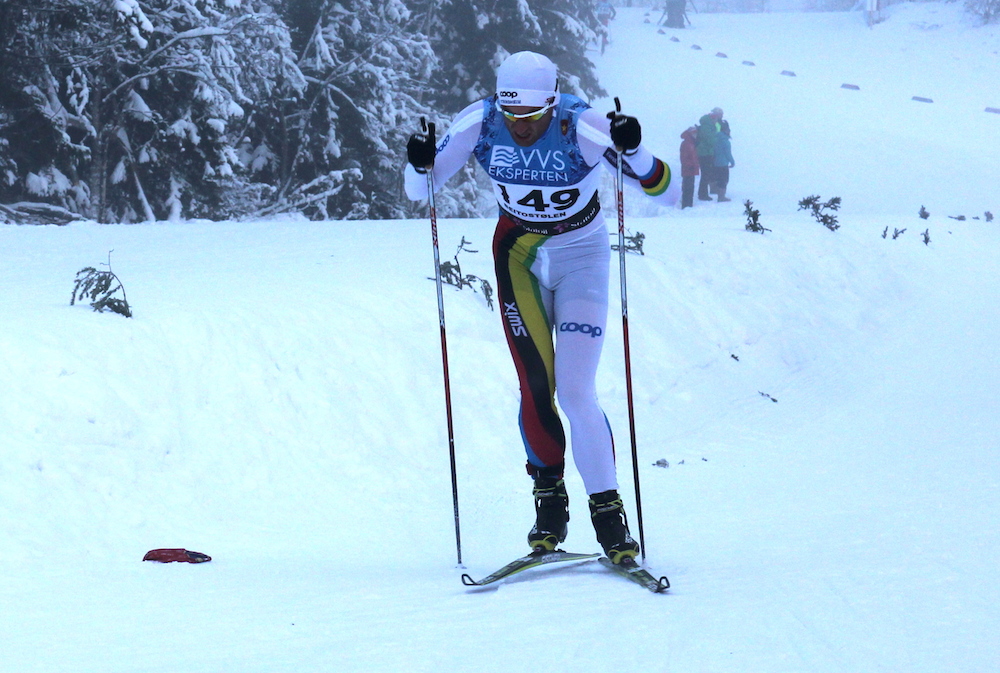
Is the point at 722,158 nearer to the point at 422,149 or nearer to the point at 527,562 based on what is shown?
the point at 422,149

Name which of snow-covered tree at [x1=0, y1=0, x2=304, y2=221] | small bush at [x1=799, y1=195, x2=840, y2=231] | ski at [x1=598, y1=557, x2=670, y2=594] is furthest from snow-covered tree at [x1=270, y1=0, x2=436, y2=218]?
ski at [x1=598, y1=557, x2=670, y2=594]

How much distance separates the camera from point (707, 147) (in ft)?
63.5

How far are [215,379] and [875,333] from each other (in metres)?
7.93

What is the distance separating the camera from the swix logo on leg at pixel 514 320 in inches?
167

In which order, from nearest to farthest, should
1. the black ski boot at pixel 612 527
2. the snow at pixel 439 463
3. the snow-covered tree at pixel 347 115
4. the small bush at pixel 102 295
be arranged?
the snow at pixel 439 463
the black ski boot at pixel 612 527
the small bush at pixel 102 295
the snow-covered tree at pixel 347 115

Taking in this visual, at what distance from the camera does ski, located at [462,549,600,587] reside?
3834 mm

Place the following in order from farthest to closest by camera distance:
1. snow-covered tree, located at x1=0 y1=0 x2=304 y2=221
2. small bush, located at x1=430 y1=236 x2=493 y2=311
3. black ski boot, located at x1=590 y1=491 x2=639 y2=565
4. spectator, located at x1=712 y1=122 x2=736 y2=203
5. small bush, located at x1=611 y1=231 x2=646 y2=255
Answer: spectator, located at x1=712 y1=122 x2=736 y2=203 → snow-covered tree, located at x1=0 y1=0 x2=304 y2=221 → small bush, located at x1=611 y1=231 x2=646 y2=255 → small bush, located at x1=430 y1=236 x2=493 y2=311 → black ski boot, located at x1=590 y1=491 x2=639 y2=565

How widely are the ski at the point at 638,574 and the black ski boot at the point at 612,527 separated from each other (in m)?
0.03

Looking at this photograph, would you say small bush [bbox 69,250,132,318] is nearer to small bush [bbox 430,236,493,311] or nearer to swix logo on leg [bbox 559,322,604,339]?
small bush [bbox 430,236,493,311]

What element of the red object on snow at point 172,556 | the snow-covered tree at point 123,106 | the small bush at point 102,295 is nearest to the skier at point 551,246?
the red object on snow at point 172,556

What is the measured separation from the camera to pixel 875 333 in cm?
1082

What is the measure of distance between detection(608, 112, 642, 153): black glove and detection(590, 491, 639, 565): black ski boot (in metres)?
1.48

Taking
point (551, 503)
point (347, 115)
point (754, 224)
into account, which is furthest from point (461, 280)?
point (347, 115)

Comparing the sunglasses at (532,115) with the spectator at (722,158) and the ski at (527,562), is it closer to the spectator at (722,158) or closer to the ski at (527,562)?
the ski at (527,562)
